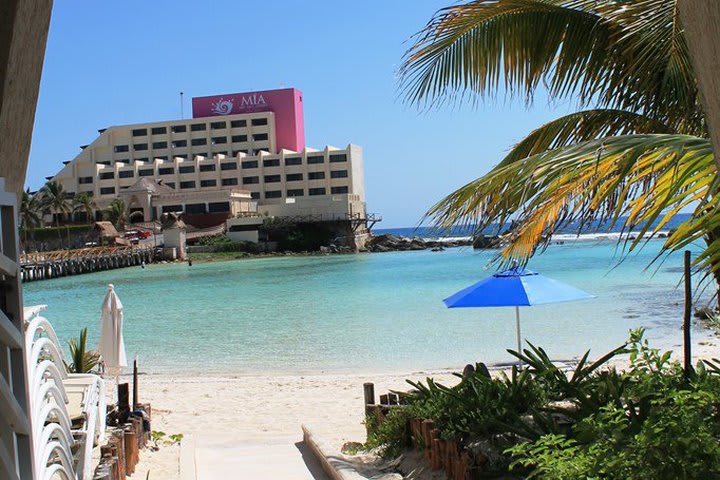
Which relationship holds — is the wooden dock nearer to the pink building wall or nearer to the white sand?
the pink building wall

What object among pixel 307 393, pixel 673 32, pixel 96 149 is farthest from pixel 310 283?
pixel 96 149

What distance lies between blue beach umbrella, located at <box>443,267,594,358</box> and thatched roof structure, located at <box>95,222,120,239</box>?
69.3 meters

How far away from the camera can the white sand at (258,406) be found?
28.7ft

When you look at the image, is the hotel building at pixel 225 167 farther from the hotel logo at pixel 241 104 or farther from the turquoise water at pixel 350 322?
the turquoise water at pixel 350 322

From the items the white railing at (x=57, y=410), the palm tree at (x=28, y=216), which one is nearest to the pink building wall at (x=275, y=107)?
the palm tree at (x=28, y=216)

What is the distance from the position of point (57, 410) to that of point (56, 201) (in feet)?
275

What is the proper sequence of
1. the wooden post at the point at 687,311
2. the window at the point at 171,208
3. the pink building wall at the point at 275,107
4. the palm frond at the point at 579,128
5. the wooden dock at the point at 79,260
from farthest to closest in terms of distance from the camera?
the pink building wall at the point at 275,107, the window at the point at 171,208, the wooden dock at the point at 79,260, the palm frond at the point at 579,128, the wooden post at the point at 687,311

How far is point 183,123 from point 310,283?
5859 cm

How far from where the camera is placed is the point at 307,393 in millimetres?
12781

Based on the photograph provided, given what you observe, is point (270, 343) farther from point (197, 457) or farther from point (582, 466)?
point (582, 466)

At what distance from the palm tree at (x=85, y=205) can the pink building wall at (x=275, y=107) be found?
21623 millimetres

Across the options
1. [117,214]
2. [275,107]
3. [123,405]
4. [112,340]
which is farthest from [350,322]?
[275,107]

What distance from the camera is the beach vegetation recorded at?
3.03 m

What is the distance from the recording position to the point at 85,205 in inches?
3248
